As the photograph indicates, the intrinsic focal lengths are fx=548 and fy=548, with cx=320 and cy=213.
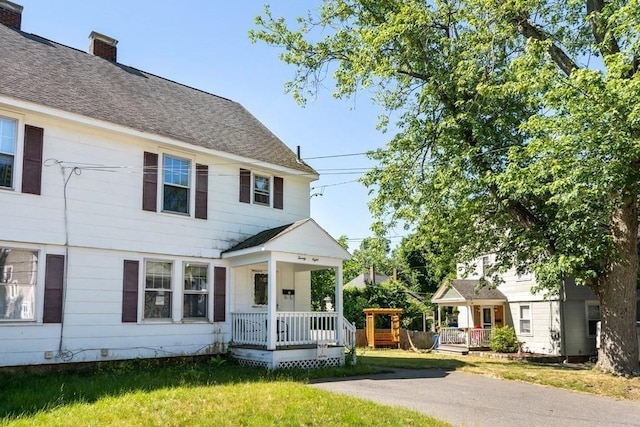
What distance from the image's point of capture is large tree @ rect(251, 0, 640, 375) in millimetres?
11734

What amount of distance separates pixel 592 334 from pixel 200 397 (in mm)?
19712

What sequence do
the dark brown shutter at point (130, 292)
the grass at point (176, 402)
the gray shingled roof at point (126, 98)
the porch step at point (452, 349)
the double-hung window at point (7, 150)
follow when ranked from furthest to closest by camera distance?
the porch step at point (452, 349)
the dark brown shutter at point (130, 292)
the gray shingled roof at point (126, 98)
the double-hung window at point (7, 150)
the grass at point (176, 402)

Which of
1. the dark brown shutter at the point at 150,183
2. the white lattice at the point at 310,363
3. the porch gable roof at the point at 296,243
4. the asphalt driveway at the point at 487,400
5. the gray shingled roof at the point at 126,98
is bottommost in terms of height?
the asphalt driveway at the point at 487,400

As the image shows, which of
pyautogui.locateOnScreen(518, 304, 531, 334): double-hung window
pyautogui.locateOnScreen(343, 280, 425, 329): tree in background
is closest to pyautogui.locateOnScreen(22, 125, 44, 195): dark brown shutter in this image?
pyautogui.locateOnScreen(518, 304, 531, 334): double-hung window

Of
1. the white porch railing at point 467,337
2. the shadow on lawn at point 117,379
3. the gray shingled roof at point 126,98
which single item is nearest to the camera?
the shadow on lawn at point 117,379

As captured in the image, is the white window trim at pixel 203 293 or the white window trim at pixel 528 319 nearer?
the white window trim at pixel 203 293

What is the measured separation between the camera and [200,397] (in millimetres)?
9141

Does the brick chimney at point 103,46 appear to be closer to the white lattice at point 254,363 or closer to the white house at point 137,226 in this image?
the white house at point 137,226

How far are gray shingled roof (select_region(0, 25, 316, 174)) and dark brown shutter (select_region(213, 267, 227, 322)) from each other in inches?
130

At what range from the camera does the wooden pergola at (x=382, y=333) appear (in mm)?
26219

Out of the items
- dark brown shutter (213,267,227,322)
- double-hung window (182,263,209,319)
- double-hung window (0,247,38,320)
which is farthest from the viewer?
dark brown shutter (213,267,227,322)

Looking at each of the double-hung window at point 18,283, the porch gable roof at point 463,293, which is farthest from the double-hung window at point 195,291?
the porch gable roof at point 463,293

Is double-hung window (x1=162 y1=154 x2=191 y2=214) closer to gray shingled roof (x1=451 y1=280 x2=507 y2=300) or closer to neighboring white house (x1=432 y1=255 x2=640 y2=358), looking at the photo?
neighboring white house (x1=432 y1=255 x2=640 y2=358)

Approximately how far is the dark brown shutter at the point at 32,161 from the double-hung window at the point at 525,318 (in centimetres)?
2073
